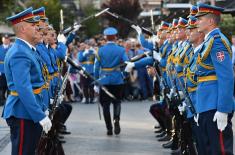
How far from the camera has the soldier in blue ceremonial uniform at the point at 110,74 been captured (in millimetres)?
11789

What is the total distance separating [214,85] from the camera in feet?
19.9

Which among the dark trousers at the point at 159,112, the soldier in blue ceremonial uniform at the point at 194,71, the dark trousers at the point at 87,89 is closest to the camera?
the soldier in blue ceremonial uniform at the point at 194,71

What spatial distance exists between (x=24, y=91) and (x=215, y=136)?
1900mm

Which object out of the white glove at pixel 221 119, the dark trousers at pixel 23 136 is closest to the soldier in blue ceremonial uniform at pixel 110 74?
the dark trousers at pixel 23 136

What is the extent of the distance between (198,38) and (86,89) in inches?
518

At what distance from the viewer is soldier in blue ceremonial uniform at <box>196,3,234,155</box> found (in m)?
5.90

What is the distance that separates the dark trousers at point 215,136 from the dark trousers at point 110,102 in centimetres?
568

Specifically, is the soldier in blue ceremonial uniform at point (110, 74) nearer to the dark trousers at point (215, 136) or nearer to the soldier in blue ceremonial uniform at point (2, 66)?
the dark trousers at point (215, 136)

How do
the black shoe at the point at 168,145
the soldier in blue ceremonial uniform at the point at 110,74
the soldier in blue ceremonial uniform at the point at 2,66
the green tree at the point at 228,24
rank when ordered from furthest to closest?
1. the soldier in blue ceremonial uniform at the point at 2,66
2. the green tree at the point at 228,24
3. the soldier in blue ceremonial uniform at the point at 110,74
4. the black shoe at the point at 168,145

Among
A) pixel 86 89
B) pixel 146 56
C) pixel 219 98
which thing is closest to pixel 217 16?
pixel 219 98

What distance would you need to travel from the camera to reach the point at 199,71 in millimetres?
6238

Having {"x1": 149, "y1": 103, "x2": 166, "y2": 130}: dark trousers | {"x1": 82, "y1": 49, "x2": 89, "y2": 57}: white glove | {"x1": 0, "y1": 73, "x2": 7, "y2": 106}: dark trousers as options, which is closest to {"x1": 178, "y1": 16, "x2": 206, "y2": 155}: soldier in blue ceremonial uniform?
{"x1": 149, "y1": 103, "x2": 166, "y2": 130}: dark trousers

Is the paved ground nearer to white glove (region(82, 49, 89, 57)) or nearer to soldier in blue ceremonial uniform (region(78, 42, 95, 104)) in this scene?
soldier in blue ceremonial uniform (region(78, 42, 95, 104))

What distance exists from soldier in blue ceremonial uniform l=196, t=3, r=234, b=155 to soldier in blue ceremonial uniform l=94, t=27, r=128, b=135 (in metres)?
5.60
